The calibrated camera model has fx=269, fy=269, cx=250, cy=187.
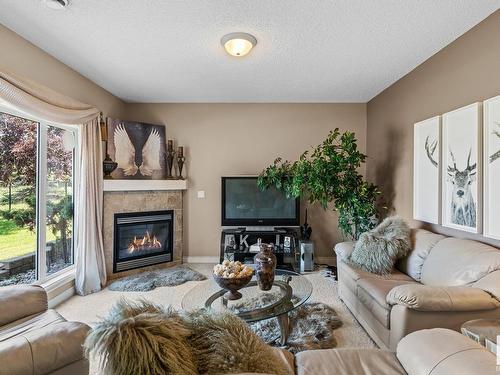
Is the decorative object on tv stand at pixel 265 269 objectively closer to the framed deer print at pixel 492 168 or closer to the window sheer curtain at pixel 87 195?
the framed deer print at pixel 492 168

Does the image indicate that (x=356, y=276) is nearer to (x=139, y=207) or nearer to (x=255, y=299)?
(x=255, y=299)

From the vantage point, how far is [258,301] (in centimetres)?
203

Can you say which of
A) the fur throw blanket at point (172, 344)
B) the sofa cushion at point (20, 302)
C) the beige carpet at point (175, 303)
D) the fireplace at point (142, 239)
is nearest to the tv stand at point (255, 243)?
the beige carpet at point (175, 303)

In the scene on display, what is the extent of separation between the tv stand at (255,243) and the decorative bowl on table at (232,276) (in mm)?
1805

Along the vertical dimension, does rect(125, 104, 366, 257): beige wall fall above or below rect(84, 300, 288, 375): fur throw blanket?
above

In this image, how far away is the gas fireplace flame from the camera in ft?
12.5

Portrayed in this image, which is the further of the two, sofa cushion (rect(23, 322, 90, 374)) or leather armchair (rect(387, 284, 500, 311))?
leather armchair (rect(387, 284, 500, 311))

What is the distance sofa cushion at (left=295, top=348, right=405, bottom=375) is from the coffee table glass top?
1.99 ft

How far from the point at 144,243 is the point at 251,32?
10.2 feet

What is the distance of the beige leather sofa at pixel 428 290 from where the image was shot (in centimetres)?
163

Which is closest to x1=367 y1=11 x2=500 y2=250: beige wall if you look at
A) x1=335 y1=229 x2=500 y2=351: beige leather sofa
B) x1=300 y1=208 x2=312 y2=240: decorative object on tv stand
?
x1=335 y1=229 x2=500 y2=351: beige leather sofa

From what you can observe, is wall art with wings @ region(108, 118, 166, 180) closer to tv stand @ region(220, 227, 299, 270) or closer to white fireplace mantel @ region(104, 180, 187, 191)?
white fireplace mantel @ region(104, 180, 187, 191)

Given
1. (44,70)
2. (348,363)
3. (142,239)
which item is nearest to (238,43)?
(44,70)

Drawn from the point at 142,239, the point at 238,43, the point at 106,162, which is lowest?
the point at 142,239
